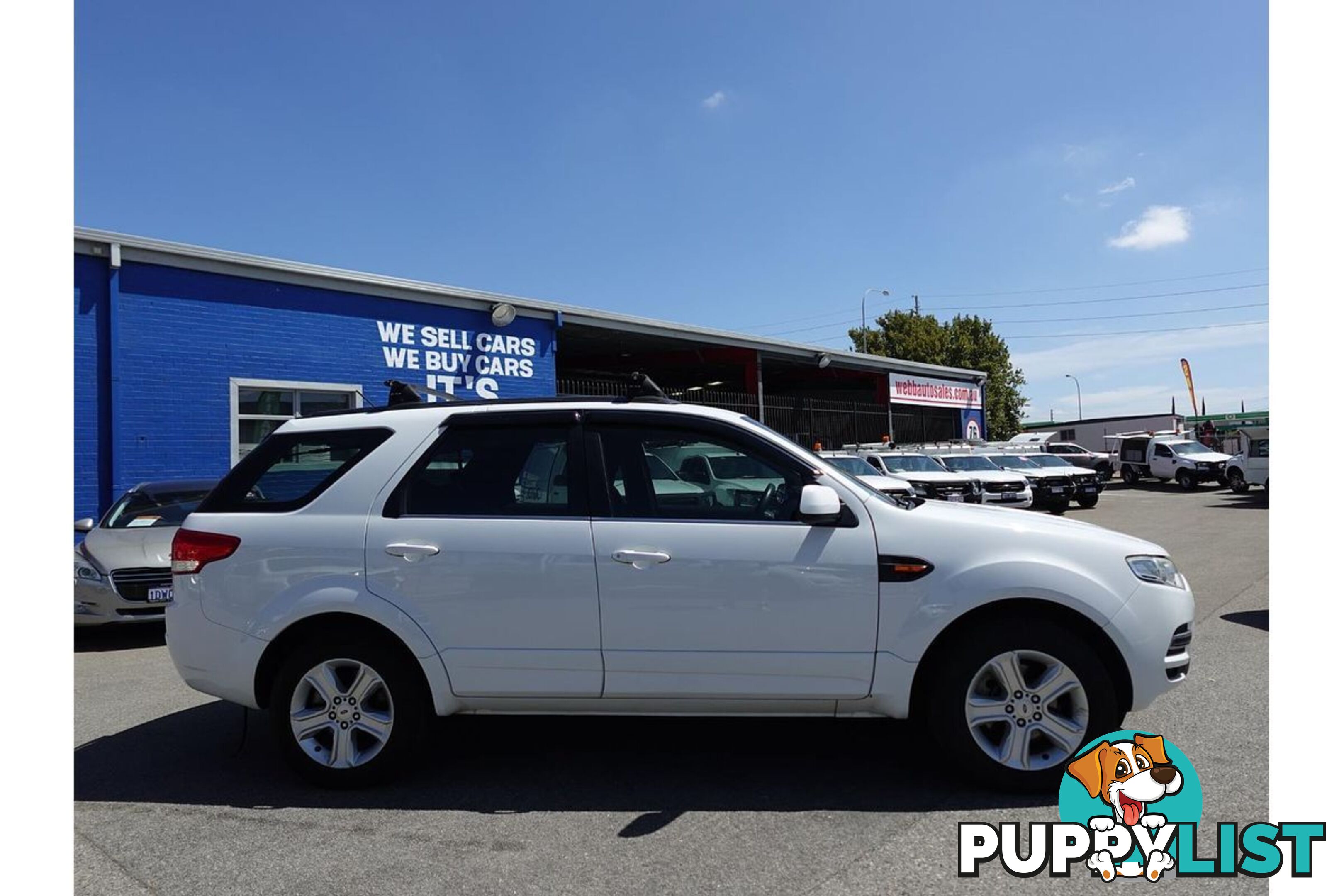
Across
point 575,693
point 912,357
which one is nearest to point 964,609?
point 575,693

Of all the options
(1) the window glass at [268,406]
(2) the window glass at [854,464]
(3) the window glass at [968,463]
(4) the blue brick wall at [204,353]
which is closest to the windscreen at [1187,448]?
(3) the window glass at [968,463]

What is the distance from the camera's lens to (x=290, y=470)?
14.1ft

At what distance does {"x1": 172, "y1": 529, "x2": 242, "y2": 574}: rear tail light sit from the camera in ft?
13.7

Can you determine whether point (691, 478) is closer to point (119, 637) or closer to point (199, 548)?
point (199, 548)

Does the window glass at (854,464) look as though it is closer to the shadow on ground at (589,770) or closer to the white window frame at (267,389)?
the white window frame at (267,389)

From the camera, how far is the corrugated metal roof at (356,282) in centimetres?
1255

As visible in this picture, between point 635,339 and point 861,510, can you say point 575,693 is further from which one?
point 635,339

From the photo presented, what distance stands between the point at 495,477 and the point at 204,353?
444 inches

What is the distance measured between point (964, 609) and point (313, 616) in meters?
3.00

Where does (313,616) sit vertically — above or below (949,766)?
above

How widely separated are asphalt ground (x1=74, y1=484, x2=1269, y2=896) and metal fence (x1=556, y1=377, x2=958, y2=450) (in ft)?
50.1

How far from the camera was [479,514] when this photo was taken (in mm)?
4141

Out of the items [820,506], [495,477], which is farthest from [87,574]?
[820,506]

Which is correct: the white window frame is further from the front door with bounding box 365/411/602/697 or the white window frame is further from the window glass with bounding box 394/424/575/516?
the front door with bounding box 365/411/602/697
